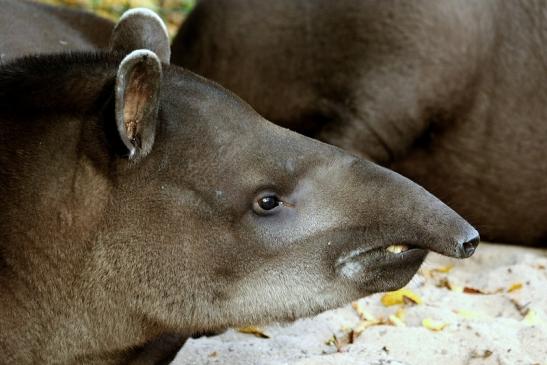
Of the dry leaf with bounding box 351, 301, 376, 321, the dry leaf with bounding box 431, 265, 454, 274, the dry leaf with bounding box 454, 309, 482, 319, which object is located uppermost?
the dry leaf with bounding box 454, 309, 482, 319

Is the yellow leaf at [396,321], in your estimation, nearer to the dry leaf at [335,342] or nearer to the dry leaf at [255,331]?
the dry leaf at [335,342]

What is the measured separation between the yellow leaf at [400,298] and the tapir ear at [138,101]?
225cm

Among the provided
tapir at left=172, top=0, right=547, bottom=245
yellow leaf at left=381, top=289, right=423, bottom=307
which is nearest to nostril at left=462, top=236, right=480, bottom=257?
yellow leaf at left=381, top=289, right=423, bottom=307

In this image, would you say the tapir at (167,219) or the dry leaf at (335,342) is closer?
the tapir at (167,219)

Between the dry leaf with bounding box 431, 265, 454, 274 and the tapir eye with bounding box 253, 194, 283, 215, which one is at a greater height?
the tapir eye with bounding box 253, 194, 283, 215

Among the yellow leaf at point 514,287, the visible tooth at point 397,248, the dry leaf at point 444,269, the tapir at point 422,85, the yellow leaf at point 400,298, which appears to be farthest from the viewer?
the tapir at point 422,85

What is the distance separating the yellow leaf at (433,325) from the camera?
5.40m

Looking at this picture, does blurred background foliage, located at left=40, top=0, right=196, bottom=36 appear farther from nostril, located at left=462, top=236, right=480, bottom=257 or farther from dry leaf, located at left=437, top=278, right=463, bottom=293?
nostril, located at left=462, top=236, right=480, bottom=257

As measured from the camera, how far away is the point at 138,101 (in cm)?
397

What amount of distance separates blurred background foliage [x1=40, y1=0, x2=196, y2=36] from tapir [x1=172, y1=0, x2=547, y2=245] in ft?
10.2

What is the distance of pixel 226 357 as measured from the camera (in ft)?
16.6

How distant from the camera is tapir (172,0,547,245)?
6.61 metres

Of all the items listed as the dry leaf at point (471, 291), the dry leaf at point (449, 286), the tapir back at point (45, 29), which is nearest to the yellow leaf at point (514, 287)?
the dry leaf at point (471, 291)

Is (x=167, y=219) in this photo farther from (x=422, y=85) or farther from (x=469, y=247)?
(x=422, y=85)
